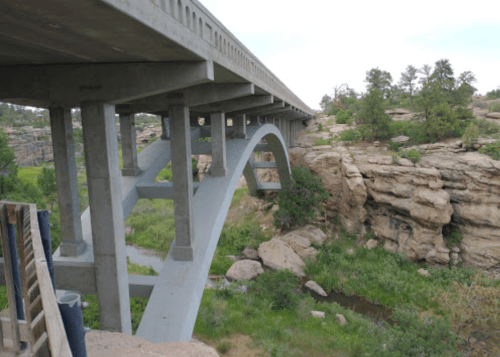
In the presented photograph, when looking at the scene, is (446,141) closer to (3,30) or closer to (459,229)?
(459,229)

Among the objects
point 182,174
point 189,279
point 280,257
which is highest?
point 182,174

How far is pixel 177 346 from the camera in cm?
484

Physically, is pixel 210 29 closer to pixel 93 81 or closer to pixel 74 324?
pixel 93 81

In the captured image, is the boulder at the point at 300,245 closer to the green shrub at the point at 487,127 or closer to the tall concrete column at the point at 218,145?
the tall concrete column at the point at 218,145

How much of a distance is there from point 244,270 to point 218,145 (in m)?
8.80

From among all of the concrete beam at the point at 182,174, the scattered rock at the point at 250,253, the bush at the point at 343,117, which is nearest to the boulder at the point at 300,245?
the scattered rock at the point at 250,253

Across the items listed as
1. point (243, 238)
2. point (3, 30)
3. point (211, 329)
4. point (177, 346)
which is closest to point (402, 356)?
point (211, 329)

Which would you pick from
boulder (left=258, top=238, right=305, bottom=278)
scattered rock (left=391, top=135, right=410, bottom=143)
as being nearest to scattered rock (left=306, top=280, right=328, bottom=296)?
boulder (left=258, top=238, right=305, bottom=278)

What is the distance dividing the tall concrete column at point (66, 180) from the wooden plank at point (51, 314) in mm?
3923

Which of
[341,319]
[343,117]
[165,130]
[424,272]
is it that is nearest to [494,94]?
[343,117]

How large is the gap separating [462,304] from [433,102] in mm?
13033

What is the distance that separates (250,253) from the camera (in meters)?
19.0

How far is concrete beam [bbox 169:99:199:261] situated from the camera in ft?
21.5

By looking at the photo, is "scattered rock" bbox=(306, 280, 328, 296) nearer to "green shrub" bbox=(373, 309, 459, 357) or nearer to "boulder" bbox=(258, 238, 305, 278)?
"boulder" bbox=(258, 238, 305, 278)
